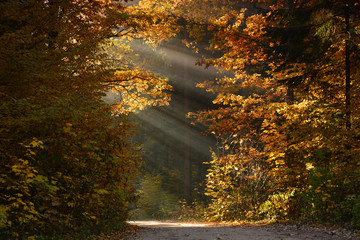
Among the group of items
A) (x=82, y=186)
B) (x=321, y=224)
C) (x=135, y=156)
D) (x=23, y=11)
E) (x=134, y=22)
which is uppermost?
(x=134, y=22)

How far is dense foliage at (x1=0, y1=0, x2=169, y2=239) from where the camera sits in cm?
551

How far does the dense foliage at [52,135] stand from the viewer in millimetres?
5508

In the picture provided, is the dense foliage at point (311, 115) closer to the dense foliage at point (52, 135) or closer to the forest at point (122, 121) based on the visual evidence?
the forest at point (122, 121)

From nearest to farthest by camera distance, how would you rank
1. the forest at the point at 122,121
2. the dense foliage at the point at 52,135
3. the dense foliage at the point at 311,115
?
the dense foliage at the point at 52,135, the forest at the point at 122,121, the dense foliage at the point at 311,115

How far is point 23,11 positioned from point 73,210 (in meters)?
4.47

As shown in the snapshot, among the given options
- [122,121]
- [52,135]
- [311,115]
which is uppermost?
[311,115]

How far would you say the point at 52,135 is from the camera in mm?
6254

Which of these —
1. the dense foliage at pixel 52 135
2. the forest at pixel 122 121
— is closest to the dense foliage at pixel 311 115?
the forest at pixel 122 121

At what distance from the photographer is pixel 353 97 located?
30.6 feet

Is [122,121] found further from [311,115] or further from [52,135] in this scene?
[311,115]

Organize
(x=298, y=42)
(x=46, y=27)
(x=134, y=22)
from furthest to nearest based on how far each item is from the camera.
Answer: (x=134, y=22) < (x=298, y=42) < (x=46, y=27)

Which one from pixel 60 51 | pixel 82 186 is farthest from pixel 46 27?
pixel 82 186

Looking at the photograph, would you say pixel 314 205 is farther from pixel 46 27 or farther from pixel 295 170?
pixel 46 27

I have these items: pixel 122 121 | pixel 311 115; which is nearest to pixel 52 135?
pixel 122 121
